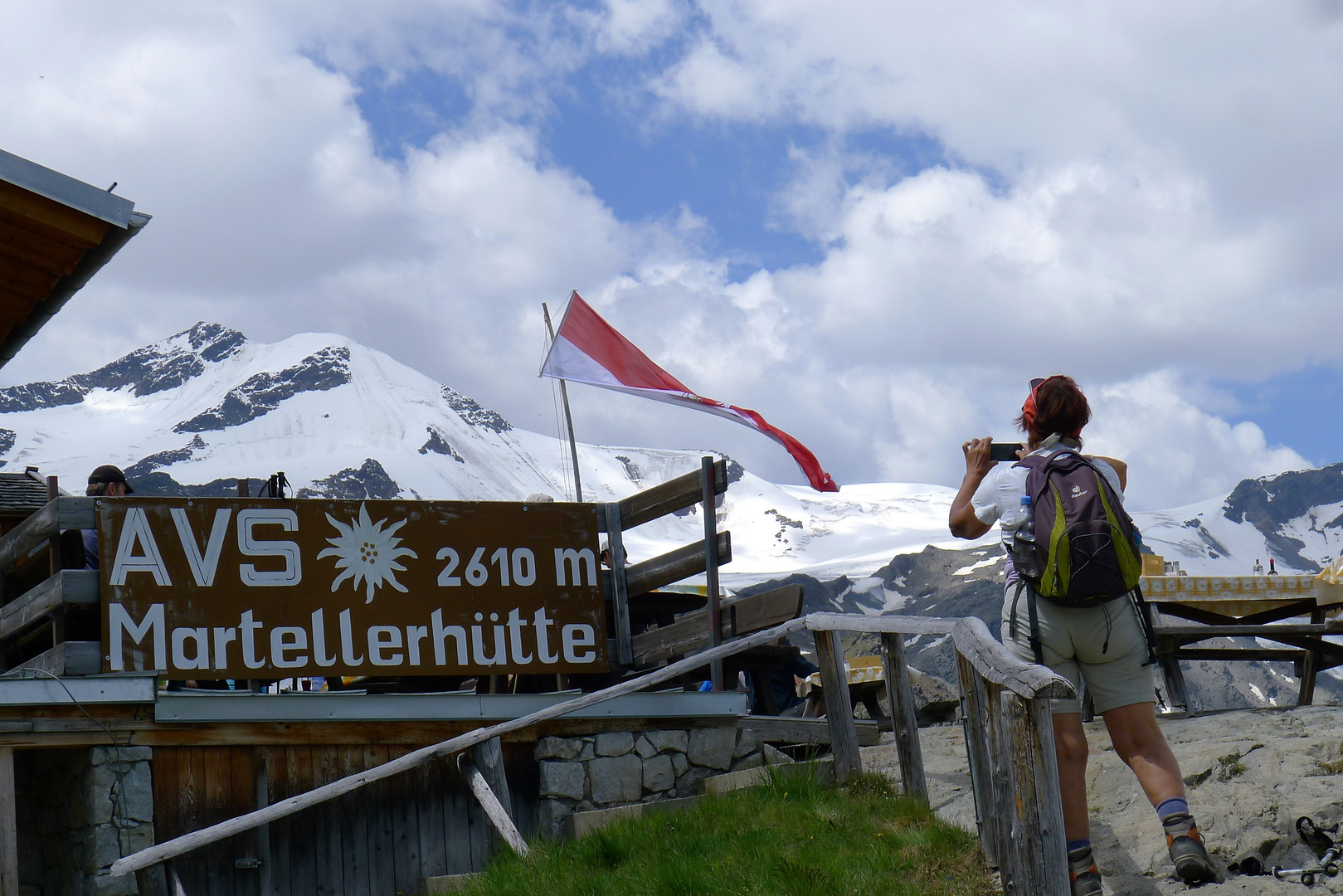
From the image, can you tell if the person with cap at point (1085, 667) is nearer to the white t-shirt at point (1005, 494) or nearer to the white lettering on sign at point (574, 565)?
the white t-shirt at point (1005, 494)

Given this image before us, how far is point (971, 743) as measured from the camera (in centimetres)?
489

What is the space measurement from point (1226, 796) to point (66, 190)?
6099 millimetres

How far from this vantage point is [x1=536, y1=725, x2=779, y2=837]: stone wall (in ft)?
24.0

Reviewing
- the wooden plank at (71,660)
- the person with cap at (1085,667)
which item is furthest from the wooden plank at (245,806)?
the person with cap at (1085,667)

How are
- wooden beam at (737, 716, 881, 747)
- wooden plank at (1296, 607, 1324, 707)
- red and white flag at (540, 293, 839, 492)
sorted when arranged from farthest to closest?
red and white flag at (540, 293, 839, 492), wooden plank at (1296, 607, 1324, 707), wooden beam at (737, 716, 881, 747)

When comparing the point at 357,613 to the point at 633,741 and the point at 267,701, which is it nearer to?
the point at 267,701

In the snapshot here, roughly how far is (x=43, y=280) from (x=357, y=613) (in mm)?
2569

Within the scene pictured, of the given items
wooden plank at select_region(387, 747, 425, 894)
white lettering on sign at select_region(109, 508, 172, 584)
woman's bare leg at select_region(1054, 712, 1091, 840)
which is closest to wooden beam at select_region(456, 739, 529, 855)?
wooden plank at select_region(387, 747, 425, 894)

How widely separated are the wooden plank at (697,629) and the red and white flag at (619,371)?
2.37 metres

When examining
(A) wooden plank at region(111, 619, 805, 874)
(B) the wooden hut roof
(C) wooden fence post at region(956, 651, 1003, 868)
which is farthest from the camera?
(B) the wooden hut roof

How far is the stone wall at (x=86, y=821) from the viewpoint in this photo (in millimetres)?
6383

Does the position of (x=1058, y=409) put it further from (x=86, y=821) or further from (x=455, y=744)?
(x=86, y=821)

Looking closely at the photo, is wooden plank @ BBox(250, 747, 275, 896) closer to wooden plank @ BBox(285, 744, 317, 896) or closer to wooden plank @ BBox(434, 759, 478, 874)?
wooden plank @ BBox(285, 744, 317, 896)

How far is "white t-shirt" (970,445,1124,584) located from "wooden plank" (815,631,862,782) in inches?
81.9
